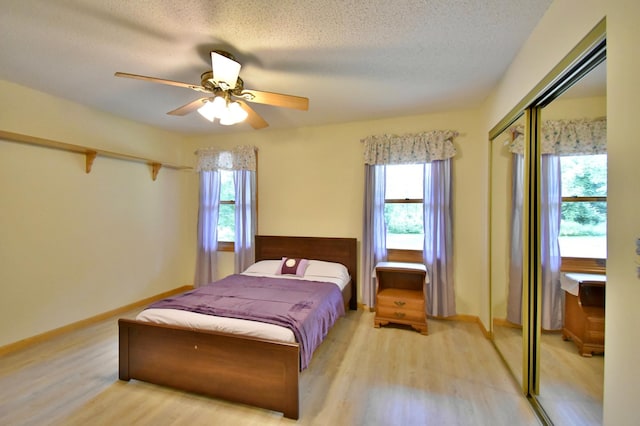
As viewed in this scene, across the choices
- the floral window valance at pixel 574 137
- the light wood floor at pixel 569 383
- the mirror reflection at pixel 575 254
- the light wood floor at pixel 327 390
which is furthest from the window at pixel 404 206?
the mirror reflection at pixel 575 254

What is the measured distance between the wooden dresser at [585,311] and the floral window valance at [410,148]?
199 cm

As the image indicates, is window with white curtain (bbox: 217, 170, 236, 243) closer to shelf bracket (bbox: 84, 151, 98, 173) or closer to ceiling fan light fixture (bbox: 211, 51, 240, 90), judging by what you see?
shelf bracket (bbox: 84, 151, 98, 173)

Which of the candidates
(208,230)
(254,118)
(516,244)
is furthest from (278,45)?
(208,230)

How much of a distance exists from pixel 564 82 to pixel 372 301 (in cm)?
278

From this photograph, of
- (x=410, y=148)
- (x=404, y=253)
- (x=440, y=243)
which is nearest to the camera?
(x=440, y=243)

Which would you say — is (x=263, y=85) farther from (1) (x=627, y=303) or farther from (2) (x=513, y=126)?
(1) (x=627, y=303)

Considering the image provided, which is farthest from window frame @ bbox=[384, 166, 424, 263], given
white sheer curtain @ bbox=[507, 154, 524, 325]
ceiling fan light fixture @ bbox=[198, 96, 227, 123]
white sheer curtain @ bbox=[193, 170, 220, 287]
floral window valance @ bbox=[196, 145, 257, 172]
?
white sheer curtain @ bbox=[193, 170, 220, 287]

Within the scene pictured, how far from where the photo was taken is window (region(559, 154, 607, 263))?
3.86 ft

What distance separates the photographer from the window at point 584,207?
3.86 ft

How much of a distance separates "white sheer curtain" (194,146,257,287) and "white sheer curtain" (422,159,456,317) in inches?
95.9

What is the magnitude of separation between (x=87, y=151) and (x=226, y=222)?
1.87m

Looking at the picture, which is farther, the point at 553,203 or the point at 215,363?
the point at 215,363

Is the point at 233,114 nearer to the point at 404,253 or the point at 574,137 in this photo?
the point at 574,137

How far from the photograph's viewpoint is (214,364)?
184 cm
